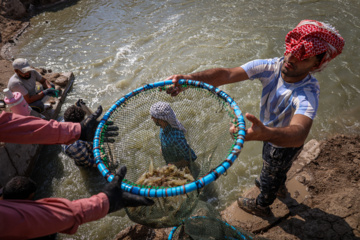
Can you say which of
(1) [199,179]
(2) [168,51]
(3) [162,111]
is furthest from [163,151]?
(2) [168,51]

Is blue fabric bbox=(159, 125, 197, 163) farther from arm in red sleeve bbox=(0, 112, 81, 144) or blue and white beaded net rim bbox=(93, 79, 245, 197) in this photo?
arm in red sleeve bbox=(0, 112, 81, 144)

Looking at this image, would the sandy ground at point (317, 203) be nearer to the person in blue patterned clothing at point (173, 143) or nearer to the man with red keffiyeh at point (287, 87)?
the man with red keffiyeh at point (287, 87)

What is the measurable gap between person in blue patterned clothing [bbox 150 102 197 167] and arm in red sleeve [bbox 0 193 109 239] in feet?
4.29

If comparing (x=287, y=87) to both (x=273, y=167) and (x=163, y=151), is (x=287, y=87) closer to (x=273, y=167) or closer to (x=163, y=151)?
(x=273, y=167)

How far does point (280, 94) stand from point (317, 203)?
183 cm

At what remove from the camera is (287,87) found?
2.13 m

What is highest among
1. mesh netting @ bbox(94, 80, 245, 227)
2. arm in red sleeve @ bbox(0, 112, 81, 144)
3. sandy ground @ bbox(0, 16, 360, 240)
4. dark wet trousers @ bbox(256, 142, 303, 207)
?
arm in red sleeve @ bbox(0, 112, 81, 144)

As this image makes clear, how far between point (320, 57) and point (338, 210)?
6.30 ft

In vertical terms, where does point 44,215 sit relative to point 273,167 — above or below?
above

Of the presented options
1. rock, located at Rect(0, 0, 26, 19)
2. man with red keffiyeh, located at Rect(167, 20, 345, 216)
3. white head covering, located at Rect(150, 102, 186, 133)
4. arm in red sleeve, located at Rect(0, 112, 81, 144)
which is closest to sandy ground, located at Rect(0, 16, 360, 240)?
man with red keffiyeh, located at Rect(167, 20, 345, 216)

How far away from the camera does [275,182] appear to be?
2586 millimetres

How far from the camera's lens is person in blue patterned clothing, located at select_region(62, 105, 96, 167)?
3451 mm

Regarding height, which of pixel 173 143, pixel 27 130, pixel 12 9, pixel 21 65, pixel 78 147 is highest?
pixel 12 9

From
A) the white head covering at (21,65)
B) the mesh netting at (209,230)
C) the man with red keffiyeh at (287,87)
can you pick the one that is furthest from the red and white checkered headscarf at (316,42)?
the white head covering at (21,65)
